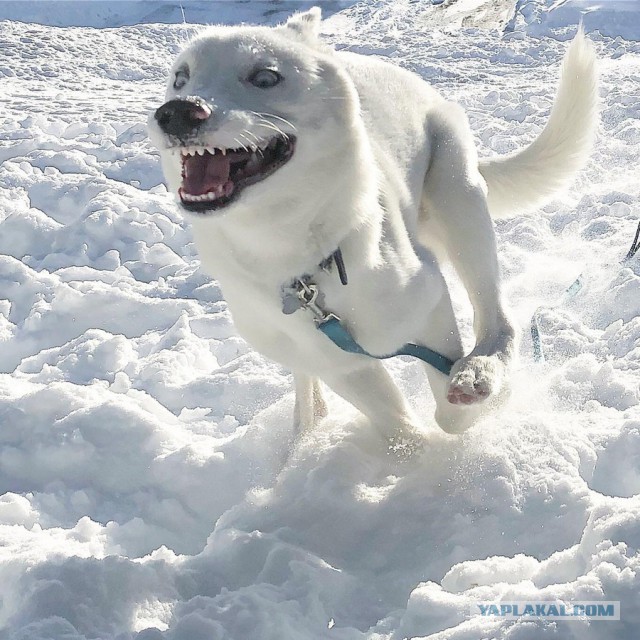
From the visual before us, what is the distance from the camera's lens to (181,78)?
8.07 feet

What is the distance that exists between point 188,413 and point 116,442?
0.43 metres

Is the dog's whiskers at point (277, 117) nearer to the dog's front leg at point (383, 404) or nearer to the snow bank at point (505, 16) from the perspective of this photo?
the dog's front leg at point (383, 404)

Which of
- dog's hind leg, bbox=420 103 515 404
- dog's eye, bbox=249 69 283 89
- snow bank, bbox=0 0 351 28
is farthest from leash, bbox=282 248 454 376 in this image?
snow bank, bbox=0 0 351 28

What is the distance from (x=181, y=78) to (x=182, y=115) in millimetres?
408

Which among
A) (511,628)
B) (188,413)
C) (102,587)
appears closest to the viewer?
(511,628)

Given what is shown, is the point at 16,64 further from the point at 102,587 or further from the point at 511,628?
the point at 511,628

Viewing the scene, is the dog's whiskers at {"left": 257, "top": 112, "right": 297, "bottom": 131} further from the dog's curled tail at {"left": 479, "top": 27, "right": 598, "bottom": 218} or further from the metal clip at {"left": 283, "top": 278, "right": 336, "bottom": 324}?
the dog's curled tail at {"left": 479, "top": 27, "right": 598, "bottom": 218}

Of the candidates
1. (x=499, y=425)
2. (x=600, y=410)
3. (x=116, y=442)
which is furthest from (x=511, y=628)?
(x=116, y=442)

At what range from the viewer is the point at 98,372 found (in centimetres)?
399

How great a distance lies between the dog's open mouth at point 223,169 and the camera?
2201 mm

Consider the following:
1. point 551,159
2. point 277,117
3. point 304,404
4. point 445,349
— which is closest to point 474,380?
point 445,349

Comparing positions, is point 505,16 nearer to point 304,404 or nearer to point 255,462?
point 304,404

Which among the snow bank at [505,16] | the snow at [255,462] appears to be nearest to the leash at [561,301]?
the snow at [255,462]

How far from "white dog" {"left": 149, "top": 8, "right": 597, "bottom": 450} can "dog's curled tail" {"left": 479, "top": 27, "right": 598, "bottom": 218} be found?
0.20 meters
